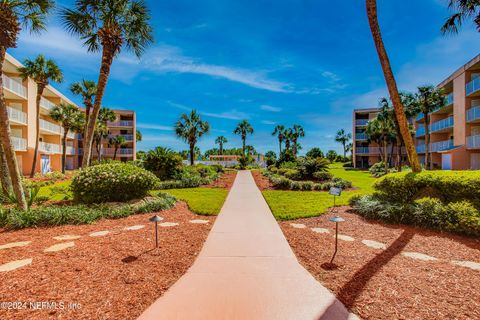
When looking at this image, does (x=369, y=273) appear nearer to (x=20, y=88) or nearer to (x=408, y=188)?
(x=408, y=188)

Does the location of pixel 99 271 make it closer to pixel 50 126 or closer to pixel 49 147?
pixel 49 147

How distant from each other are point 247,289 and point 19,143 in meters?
26.8

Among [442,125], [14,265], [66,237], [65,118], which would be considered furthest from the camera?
[65,118]

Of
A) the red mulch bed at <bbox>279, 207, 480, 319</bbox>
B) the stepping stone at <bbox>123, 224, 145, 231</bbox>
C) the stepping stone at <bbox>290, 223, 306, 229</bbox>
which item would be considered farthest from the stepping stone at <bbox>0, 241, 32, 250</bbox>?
the stepping stone at <bbox>290, 223, 306, 229</bbox>

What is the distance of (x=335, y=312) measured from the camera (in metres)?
2.67

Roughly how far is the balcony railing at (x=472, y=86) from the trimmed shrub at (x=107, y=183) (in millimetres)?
26395

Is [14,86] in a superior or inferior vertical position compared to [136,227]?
superior

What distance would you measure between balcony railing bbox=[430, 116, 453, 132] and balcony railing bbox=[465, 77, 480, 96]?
4744 millimetres

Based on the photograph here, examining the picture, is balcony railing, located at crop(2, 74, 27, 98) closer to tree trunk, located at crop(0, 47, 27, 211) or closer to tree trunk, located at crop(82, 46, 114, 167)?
tree trunk, located at crop(82, 46, 114, 167)

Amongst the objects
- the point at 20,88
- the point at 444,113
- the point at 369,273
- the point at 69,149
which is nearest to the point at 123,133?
the point at 69,149

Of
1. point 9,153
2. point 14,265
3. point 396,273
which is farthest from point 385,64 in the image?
point 9,153

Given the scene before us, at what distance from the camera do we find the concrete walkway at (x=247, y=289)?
265 centimetres

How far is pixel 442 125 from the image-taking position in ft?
81.4

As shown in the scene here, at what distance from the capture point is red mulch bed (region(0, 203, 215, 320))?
274cm
